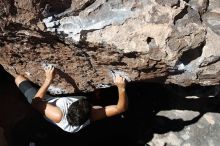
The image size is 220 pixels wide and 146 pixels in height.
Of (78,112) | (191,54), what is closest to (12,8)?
(78,112)

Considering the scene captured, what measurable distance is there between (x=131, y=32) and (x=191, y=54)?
449 mm

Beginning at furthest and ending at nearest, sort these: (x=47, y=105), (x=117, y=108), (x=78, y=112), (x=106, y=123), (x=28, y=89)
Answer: (x=106, y=123), (x=28, y=89), (x=117, y=108), (x=47, y=105), (x=78, y=112)

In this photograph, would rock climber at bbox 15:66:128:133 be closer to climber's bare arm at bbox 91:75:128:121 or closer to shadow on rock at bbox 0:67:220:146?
climber's bare arm at bbox 91:75:128:121

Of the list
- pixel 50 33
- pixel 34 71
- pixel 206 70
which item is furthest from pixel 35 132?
pixel 206 70

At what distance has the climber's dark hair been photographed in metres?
2.76

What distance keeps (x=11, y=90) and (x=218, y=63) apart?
219 cm

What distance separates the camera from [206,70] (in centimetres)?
269

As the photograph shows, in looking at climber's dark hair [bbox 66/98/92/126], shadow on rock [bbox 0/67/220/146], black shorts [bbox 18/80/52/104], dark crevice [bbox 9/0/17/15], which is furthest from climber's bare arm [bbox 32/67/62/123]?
shadow on rock [bbox 0/67/220/146]

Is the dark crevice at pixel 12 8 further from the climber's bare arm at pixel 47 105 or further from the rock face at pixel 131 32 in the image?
the climber's bare arm at pixel 47 105

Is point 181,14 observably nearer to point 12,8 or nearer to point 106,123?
point 12,8

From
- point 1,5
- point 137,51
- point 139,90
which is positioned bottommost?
point 139,90

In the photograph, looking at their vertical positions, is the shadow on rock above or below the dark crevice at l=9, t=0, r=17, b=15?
below

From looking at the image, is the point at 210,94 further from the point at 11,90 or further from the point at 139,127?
the point at 11,90

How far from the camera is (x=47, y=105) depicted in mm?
2920
